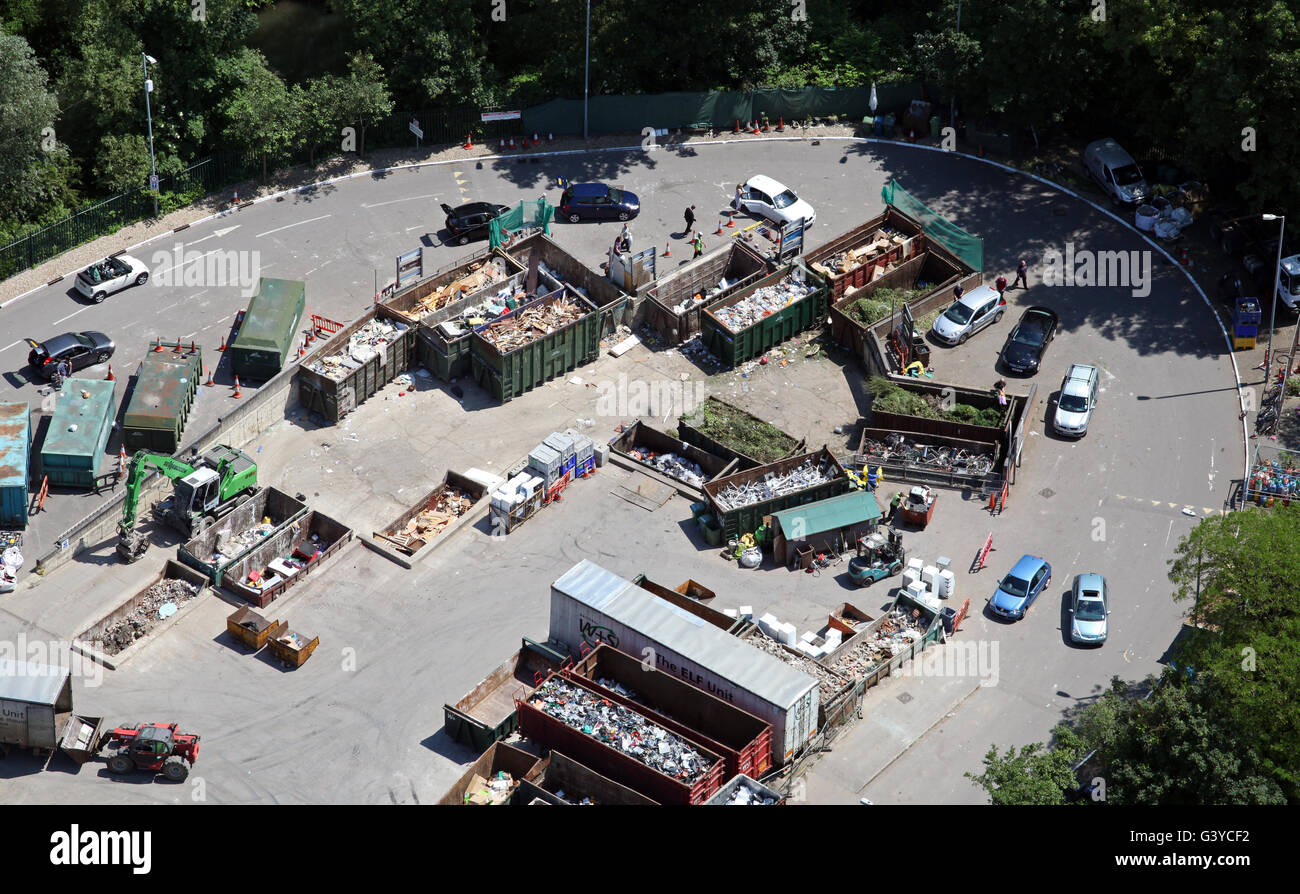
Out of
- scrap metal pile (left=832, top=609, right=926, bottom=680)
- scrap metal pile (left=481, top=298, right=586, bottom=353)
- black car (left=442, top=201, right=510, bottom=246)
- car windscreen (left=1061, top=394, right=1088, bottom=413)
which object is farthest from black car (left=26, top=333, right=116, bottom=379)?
car windscreen (left=1061, top=394, right=1088, bottom=413)

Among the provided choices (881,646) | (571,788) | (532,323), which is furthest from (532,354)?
(571,788)

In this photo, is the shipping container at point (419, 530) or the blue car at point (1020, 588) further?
the shipping container at point (419, 530)

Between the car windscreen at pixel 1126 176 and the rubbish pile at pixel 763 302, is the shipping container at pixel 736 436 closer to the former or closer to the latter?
the rubbish pile at pixel 763 302

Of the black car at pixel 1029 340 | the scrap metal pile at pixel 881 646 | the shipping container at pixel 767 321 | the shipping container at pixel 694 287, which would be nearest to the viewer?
the scrap metal pile at pixel 881 646

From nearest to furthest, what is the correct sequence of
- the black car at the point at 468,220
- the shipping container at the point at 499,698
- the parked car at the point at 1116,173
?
the shipping container at the point at 499,698
the black car at the point at 468,220
the parked car at the point at 1116,173

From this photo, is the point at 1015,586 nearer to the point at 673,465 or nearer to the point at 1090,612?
the point at 1090,612

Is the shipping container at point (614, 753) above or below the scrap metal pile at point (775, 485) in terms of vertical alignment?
below

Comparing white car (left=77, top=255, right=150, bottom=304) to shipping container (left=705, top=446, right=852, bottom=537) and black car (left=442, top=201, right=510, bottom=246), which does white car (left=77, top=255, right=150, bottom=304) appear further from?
shipping container (left=705, top=446, right=852, bottom=537)

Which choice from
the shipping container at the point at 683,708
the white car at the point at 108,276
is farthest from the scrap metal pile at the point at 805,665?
the white car at the point at 108,276
